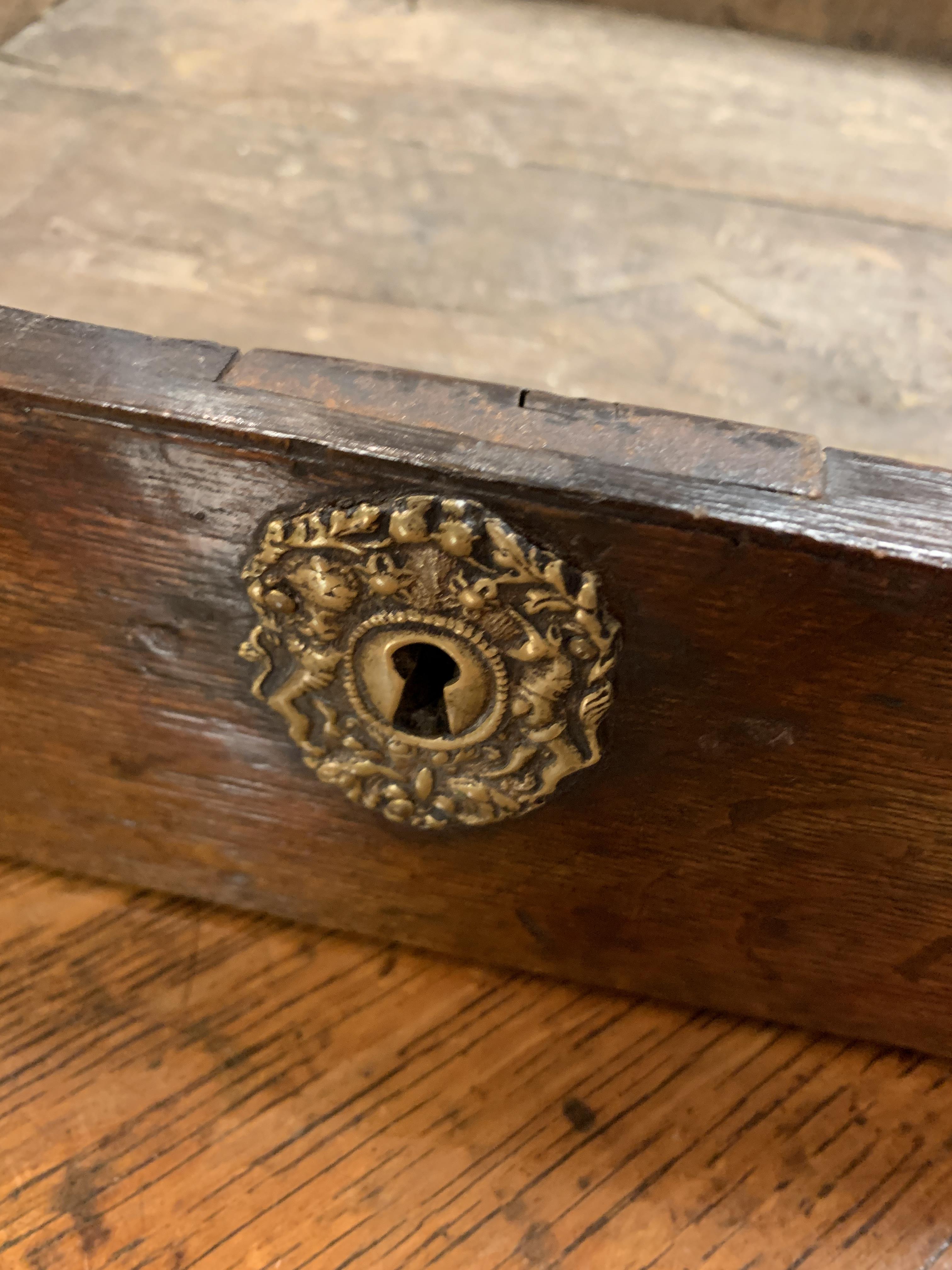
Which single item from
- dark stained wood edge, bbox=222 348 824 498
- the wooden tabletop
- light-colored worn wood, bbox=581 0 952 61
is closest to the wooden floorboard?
the wooden tabletop

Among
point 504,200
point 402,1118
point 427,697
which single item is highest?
point 504,200

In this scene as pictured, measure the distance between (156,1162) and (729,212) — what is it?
779mm

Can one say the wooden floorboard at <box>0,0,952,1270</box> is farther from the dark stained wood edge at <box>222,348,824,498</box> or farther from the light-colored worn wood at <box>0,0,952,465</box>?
the dark stained wood edge at <box>222,348,824,498</box>

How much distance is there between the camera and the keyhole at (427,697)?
57cm

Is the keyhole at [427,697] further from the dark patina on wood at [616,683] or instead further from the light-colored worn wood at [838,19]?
the light-colored worn wood at [838,19]

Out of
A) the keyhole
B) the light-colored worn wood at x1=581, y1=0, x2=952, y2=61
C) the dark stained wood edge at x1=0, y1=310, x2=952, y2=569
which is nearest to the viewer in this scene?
the dark stained wood edge at x1=0, y1=310, x2=952, y2=569

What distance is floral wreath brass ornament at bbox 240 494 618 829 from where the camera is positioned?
48cm

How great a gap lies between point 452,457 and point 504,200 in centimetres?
41

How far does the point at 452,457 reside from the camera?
464 millimetres

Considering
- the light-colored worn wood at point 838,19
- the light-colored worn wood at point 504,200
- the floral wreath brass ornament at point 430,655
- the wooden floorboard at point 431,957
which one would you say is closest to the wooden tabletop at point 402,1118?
the wooden floorboard at point 431,957

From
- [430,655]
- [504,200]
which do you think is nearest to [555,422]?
[430,655]

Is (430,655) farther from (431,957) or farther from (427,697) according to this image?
(431,957)

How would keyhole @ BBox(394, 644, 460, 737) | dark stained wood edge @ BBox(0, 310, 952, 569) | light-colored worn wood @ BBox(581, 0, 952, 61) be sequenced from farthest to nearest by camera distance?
1. light-colored worn wood @ BBox(581, 0, 952, 61)
2. keyhole @ BBox(394, 644, 460, 737)
3. dark stained wood edge @ BBox(0, 310, 952, 569)

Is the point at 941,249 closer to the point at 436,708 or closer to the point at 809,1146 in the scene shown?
the point at 436,708
